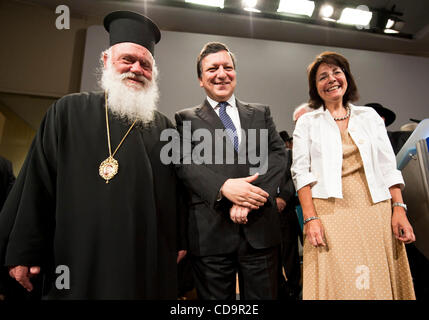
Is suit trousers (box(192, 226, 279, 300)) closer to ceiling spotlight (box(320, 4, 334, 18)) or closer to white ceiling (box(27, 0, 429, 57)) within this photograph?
white ceiling (box(27, 0, 429, 57))

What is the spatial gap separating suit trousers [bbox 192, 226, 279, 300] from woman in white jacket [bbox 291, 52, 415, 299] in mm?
297

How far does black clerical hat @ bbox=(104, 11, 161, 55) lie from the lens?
193cm

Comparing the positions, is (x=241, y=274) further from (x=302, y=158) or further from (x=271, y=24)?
(x=271, y=24)

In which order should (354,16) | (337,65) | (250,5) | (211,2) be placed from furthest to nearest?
(354,16) → (250,5) → (211,2) → (337,65)

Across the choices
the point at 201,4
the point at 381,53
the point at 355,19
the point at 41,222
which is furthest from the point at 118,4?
the point at 381,53

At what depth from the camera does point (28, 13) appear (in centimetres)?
450

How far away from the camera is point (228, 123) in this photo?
1712 mm

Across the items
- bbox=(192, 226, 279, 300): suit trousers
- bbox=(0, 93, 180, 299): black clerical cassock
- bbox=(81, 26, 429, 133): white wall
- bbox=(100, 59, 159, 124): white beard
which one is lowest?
bbox=(192, 226, 279, 300): suit trousers

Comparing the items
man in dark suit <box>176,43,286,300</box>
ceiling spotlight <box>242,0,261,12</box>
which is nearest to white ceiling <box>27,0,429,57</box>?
ceiling spotlight <box>242,0,261,12</box>

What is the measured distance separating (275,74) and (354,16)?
5.55ft

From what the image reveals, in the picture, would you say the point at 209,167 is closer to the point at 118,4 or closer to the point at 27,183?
the point at 27,183

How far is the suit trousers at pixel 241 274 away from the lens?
1432 mm

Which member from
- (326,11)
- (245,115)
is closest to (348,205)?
(245,115)

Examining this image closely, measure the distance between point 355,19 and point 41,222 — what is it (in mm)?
5759
